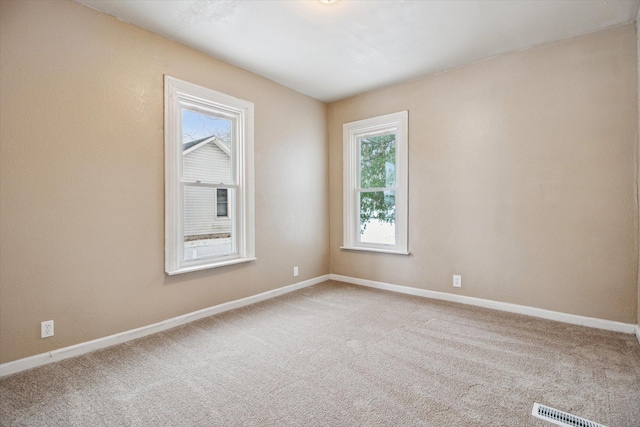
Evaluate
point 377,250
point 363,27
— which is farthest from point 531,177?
point 363,27

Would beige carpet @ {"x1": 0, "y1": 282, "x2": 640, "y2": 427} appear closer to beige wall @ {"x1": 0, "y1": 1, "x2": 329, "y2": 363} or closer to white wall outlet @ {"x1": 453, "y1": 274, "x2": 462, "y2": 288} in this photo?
beige wall @ {"x1": 0, "y1": 1, "x2": 329, "y2": 363}

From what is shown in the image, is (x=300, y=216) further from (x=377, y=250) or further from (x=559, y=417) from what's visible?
(x=559, y=417)

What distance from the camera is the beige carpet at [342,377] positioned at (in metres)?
1.75

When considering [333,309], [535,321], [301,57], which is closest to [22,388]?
[333,309]

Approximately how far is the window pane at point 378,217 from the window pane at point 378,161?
6.0 inches

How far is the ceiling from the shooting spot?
8.32 ft

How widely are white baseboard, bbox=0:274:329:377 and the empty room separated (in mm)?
18

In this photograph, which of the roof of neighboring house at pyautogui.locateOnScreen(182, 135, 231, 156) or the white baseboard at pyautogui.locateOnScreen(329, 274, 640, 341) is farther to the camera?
the roof of neighboring house at pyautogui.locateOnScreen(182, 135, 231, 156)

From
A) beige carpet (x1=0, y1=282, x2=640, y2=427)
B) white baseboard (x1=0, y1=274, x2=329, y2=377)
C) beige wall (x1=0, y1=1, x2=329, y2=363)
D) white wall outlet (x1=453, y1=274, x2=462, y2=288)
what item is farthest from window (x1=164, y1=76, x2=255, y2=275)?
white wall outlet (x1=453, y1=274, x2=462, y2=288)

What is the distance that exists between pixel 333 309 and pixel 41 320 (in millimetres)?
2504

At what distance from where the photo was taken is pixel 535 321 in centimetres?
309

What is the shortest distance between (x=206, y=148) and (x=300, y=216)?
157cm

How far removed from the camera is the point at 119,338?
2674 mm

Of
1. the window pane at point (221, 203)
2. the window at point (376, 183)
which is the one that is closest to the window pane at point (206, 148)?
the window pane at point (221, 203)
